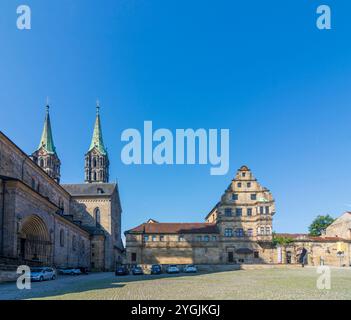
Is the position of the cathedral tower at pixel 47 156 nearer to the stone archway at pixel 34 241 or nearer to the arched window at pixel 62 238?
the arched window at pixel 62 238

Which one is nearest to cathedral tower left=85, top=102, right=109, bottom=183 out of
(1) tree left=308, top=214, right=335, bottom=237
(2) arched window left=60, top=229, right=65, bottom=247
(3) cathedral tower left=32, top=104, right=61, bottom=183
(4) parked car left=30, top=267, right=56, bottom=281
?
(3) cathedral tower left=32, top=104, right=61, bottom=183

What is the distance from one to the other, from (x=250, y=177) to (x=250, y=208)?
17.5ft

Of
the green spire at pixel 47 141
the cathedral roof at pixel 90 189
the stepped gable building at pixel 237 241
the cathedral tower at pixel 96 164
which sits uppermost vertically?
the green spire at pixel 47 141

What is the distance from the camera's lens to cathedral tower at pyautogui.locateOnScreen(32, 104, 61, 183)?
9181 centimetres

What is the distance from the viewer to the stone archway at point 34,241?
38250 mm

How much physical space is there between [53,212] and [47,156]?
50.0 m

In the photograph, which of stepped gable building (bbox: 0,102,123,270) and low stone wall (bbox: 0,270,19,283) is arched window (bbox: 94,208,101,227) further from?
low stone wall (bbox: 0,270,19,283)

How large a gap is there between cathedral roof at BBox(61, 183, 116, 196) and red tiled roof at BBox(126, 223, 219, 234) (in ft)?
26.6

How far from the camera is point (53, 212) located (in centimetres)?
4525

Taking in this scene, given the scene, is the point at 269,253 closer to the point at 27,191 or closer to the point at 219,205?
the point at 219,205

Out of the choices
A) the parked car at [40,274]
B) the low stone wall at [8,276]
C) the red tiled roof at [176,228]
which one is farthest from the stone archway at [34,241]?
the red tiled roof at [176,228]

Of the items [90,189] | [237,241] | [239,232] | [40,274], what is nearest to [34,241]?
[40,274]

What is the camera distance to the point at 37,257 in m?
41.3
